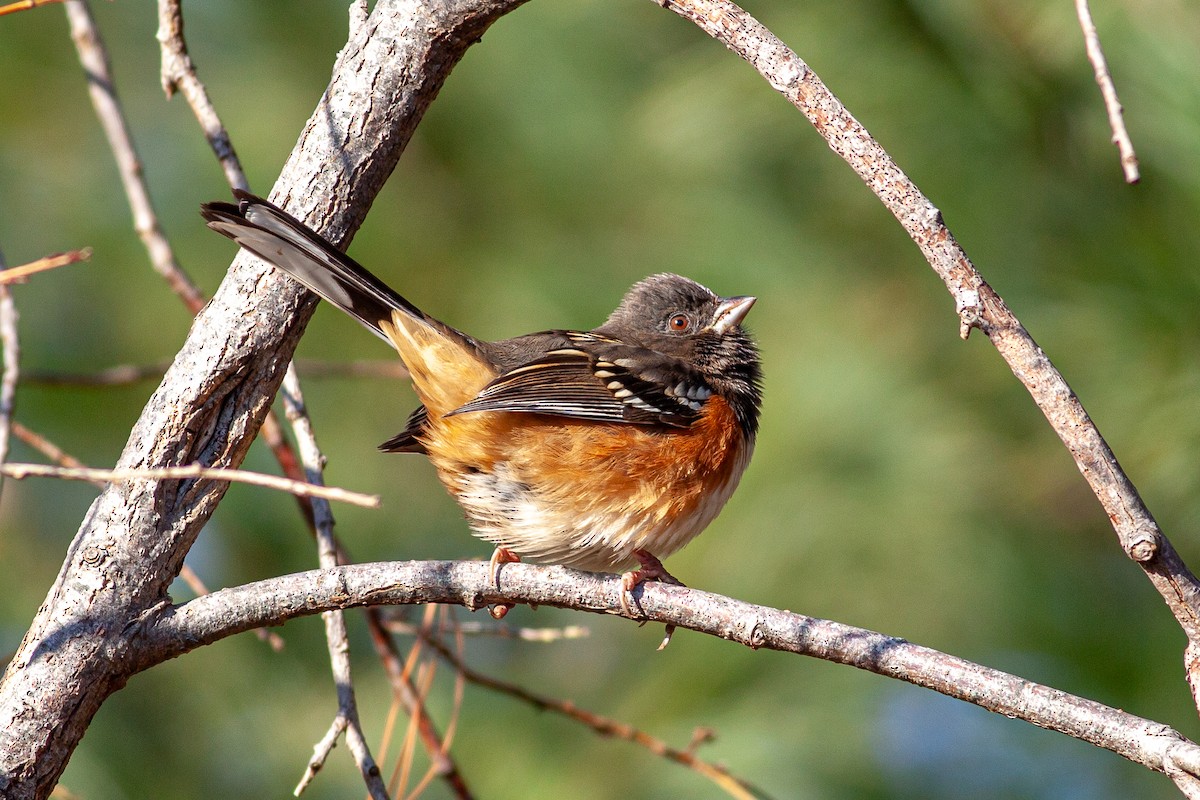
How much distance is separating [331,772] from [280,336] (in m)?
3.06

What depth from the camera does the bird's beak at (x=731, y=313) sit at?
11.3 ft

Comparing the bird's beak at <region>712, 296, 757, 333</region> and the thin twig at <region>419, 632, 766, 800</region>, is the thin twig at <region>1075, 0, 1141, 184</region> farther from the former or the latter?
the bird's beak at <region>712, 296, 757, 333</region>

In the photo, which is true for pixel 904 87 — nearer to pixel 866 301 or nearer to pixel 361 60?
pixel 866 301

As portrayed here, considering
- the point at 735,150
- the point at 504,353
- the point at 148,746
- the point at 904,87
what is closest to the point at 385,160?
the point at 504,353

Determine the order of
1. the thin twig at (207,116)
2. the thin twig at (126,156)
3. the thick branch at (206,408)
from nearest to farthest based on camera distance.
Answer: the thick branch at (206,408) < the thin twig at (207,116) < the thin twig at (126,156)

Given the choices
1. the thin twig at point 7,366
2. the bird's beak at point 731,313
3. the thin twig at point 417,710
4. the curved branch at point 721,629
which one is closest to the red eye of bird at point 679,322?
the bird's beak at point 731,313

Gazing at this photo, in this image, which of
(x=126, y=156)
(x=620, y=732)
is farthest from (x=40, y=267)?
(x=620, y=732)

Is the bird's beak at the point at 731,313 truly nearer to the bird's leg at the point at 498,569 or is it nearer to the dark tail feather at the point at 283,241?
the bird's leg at the point at 498,569

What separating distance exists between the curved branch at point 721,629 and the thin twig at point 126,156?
104 cm

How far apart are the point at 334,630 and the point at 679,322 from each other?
5.83 feet

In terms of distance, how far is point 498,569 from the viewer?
1893mm

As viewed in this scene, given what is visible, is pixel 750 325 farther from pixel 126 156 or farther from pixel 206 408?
pixel 206 408

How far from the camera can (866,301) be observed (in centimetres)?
429

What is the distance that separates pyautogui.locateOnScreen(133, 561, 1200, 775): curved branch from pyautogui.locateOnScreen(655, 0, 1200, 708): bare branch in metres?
0.12
